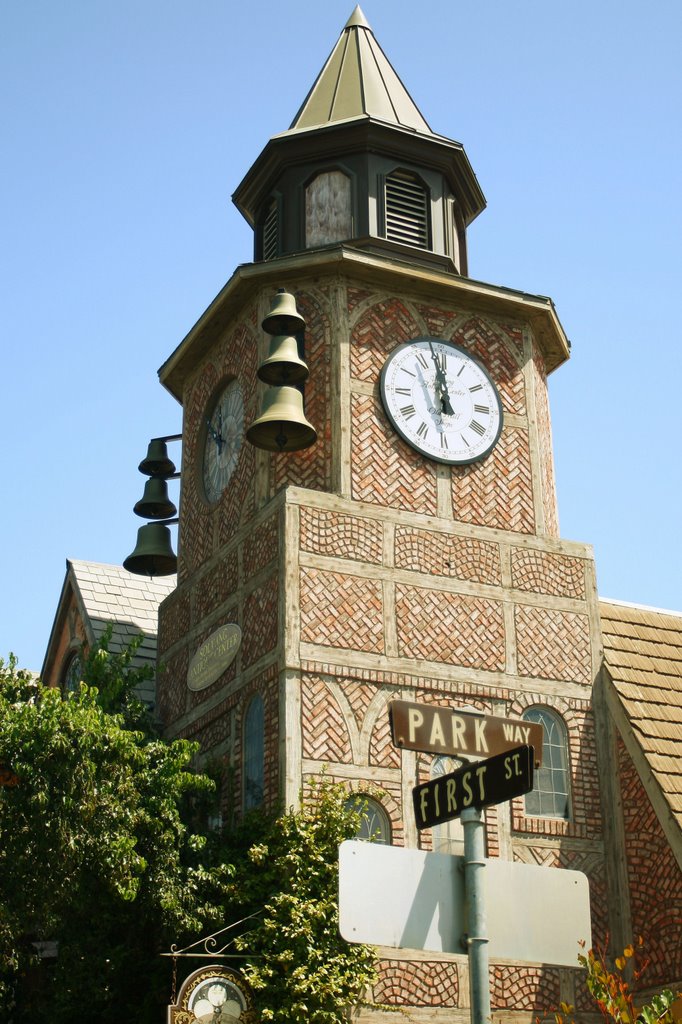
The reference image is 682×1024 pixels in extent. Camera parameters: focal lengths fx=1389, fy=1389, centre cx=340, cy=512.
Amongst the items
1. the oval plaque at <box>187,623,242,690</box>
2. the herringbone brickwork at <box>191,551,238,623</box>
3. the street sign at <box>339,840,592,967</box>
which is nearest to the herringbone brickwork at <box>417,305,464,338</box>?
the herringbone brickwork at <box>191,551,238,623</box>

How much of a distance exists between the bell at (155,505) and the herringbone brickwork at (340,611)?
528 centimetres

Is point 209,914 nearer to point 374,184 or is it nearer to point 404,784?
point 404,784

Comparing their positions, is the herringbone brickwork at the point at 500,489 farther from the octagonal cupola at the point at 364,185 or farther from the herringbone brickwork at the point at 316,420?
the octagonal cupola at the point at 364,185

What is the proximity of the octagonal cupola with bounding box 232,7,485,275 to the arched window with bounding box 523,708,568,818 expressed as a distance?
698 cm

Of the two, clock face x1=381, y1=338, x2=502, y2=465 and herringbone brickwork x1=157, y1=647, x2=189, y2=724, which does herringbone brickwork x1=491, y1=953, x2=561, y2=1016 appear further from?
clock face x1=381, y1=338, x2=502, y2=465

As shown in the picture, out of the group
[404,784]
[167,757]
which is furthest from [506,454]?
[167,757]

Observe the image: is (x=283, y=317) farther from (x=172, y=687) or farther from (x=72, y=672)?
(x=72, y=672)

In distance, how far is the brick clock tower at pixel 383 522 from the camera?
16.4 m

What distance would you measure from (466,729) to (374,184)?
46.7ft

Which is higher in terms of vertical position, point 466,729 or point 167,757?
point 167,757

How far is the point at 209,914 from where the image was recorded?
48.4ft

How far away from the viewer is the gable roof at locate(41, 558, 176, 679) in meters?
23.1

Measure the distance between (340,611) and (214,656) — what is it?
242 centimetres

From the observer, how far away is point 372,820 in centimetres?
1608
